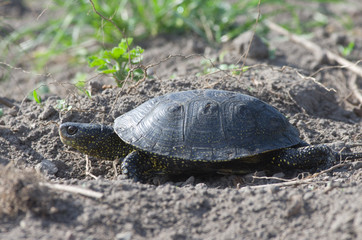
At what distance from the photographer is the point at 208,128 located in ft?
11.8

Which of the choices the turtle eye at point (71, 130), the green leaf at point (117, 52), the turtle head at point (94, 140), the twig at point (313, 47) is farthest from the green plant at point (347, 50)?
the turtle eye at point (71, 130)

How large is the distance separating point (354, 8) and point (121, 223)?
866cm

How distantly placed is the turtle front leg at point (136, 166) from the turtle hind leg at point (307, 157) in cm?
124

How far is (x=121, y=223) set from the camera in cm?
268

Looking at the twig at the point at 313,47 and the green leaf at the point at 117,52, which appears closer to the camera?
the green leaf at the point at 117,52

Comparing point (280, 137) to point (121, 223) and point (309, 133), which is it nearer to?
point (309, 133)

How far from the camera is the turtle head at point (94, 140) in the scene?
3.82 meters

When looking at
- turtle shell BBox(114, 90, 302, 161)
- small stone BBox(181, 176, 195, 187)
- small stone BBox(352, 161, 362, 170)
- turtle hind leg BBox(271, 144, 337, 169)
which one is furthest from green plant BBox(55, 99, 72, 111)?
small stone BBox(352, 161, 362, 170)

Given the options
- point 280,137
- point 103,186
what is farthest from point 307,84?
point 103,186

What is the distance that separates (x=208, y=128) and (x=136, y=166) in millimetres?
765

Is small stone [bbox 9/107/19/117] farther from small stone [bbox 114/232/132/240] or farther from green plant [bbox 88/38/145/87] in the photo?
small stone [bbox 114/232/132/240]

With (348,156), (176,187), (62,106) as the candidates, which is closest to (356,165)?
(348,156)

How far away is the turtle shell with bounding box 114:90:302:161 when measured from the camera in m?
3.52

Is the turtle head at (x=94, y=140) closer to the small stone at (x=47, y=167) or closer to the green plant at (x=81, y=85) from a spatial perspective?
the small stone at (x=47, y=167)
